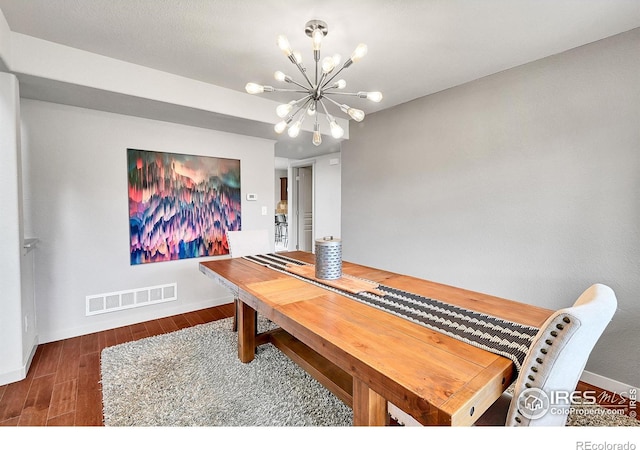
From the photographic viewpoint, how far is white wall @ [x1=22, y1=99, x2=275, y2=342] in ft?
8.24

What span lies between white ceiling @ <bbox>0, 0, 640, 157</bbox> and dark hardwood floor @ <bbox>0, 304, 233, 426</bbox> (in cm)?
237

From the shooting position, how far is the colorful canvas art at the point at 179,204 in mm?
2967

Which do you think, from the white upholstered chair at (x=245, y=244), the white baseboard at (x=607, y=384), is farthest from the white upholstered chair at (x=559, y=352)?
the white upholstered chair at (x=245, y=244)

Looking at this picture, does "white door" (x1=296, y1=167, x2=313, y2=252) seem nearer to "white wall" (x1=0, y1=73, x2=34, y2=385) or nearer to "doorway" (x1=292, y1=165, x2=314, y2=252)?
"doorway" (x1=292, y1=165, x2=314, y2=252)

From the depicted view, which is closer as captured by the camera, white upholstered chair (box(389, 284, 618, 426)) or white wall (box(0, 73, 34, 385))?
white upholstered chair (box(389, 284, 618, 426))

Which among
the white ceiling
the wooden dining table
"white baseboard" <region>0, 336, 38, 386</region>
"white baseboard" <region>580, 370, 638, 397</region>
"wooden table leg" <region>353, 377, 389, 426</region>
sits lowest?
"white baseboard" <region>580, 370, 638, 397</region>

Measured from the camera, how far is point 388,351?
0.95 meters

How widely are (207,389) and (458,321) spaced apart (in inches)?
63.8

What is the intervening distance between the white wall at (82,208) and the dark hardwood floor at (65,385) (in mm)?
236

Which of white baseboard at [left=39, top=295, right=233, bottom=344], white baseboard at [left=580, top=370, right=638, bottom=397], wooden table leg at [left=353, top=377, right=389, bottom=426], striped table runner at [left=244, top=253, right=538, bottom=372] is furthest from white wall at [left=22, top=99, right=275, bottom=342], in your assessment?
white baseboard at [left=580, top=370, right=638, bottom=397]

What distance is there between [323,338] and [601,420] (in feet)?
6.19
